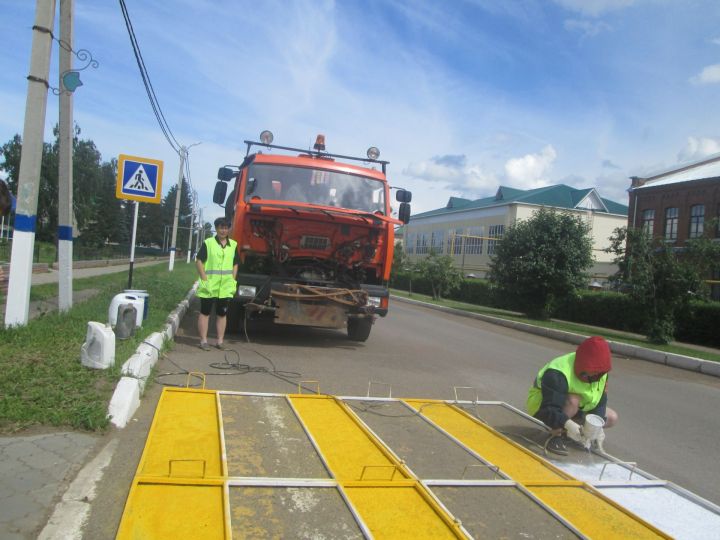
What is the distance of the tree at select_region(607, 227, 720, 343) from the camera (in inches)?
623

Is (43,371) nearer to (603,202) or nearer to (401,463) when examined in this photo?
(401,463)

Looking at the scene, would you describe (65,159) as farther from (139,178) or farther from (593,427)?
(593,427)

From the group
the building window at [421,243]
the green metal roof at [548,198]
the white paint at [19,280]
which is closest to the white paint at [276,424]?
the white paint at [19,280]

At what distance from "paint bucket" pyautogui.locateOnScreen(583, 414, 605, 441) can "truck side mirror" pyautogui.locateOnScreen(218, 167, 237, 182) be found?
7.51 meters

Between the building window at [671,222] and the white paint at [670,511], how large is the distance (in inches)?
1488

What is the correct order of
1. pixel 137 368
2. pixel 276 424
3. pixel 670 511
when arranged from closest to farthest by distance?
pixel 670 511
pixel 276 424
pixel 137 368

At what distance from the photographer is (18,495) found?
3.27 meters

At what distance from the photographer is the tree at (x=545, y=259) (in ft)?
76.7

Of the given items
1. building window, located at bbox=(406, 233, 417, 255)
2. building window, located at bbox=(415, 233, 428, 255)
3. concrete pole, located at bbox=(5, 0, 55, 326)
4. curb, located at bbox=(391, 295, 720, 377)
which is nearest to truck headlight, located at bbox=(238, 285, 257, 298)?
concrete pole, located at bbox=(5, 0, 55, 326)

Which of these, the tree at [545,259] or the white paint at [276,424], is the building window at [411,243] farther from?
the white paint at [276,424]

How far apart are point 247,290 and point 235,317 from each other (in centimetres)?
106

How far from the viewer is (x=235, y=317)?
33.5ft

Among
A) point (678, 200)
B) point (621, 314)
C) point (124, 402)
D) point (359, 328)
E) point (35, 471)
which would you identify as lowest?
point (35, 471)

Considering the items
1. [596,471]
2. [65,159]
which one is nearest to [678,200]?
[65,159]
